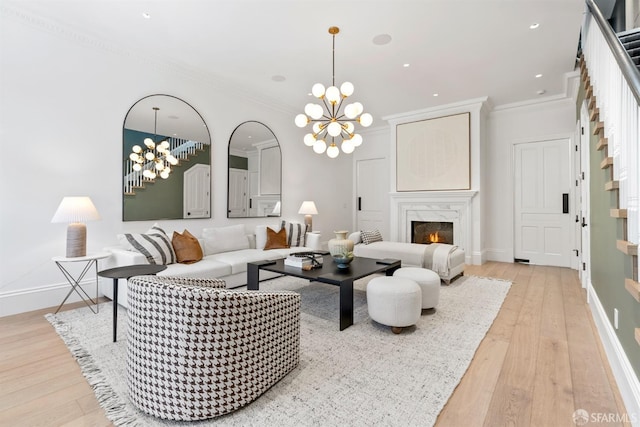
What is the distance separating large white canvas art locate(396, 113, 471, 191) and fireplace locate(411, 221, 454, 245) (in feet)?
2.36

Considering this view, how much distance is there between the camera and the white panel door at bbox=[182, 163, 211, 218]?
437 centimetres

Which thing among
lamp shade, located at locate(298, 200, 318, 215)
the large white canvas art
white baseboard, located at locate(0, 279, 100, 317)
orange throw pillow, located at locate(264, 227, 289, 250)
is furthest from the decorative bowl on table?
the large white canvas art

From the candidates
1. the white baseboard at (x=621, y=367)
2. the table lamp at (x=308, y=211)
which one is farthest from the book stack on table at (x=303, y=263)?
the table lamp at (x=308, y=211)

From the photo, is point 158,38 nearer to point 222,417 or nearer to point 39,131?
point 39,131

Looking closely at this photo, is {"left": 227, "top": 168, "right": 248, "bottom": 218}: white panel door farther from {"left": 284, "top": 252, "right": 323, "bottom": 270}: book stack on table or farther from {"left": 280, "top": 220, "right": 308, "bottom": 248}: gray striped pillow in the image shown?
{"left": 284, "top": 252, "right": 323, "bottom": 270}: book stack on table

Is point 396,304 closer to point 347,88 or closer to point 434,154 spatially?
point 347,88

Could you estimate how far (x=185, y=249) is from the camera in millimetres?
3586

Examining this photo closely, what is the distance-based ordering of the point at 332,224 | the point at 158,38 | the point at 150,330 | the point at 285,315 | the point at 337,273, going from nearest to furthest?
the point at 150,330
the point at 285,315
the point at 337,273
the point at 158,38
the point at 332,224

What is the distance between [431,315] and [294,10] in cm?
320

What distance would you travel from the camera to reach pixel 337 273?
2.87 meters

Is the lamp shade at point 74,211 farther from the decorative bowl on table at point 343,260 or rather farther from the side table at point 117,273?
the decorative bowl on table at point 343,260

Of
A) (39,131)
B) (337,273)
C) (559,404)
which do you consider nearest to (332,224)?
(337,273)

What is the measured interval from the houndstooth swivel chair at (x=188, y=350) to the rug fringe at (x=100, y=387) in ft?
0.25

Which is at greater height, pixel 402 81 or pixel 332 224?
pixel 402 81
